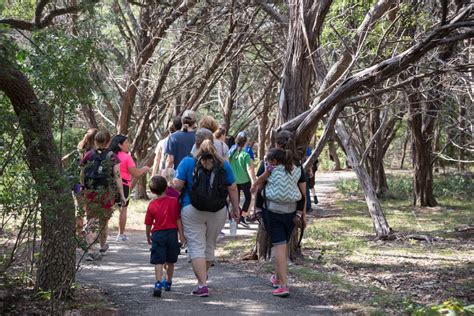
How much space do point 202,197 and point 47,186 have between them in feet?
5.80

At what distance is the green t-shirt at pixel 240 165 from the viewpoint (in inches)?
553

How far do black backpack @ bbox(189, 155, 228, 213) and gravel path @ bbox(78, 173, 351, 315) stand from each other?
104 centimetres

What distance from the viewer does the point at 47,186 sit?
6566 mm

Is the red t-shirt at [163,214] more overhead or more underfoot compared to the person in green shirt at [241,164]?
more underfoot

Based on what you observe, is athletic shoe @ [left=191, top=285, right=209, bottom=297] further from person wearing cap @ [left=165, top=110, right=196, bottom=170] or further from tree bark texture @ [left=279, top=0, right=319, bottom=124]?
tree bark texture @ [left=279, top=0, right=319, bottom=124]

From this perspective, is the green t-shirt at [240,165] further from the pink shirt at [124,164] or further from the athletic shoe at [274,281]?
the athletic shoe at [274,281]

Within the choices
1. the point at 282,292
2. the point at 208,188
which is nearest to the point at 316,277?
the point at 282,292

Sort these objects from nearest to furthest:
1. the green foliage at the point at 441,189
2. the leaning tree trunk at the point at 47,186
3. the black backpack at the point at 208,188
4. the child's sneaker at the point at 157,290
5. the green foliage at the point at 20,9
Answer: the leaning tree trunk at the point at 47,186
the black backpack at the point at 208,188
the child's sneaker at the point at 157,290
the green foliage at the point at 20,9
the green foliage at the point at 441,189

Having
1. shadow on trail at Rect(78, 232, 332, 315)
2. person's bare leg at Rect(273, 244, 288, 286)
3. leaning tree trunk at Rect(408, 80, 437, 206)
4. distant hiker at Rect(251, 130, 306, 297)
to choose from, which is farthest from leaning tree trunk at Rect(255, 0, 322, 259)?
leaning tree trunk at Rect(408, 80, 437, 206)

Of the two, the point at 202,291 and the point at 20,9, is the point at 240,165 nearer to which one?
the point at 20,9

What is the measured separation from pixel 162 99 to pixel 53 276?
12439 mm

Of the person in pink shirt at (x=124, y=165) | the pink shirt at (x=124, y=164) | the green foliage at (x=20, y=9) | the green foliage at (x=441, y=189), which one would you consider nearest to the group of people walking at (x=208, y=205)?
the person in pink shirt at (x=124, y=165)

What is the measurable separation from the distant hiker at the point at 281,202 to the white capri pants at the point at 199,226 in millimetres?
542

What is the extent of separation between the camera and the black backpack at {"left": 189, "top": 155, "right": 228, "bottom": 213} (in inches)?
301
